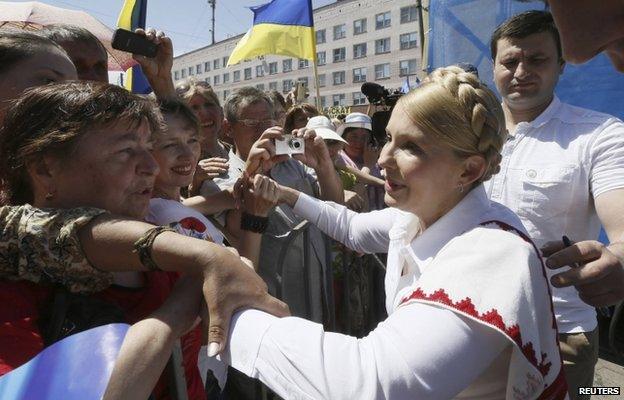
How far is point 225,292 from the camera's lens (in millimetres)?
1013

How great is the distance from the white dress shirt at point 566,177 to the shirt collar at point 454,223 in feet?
2.13

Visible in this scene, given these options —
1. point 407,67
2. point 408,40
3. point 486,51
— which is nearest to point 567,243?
point 486,51

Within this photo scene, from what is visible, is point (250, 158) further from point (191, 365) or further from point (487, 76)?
point (487, 76)

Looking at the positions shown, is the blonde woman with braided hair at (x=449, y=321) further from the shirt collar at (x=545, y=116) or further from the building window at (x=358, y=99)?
the building window at (x=358, y=99)

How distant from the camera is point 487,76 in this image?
4.36 metres

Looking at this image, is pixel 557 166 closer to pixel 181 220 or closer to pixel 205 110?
pixel 181 220

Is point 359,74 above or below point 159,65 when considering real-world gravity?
above

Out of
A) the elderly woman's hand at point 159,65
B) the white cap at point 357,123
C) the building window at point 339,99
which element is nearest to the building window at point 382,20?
the building window at point 339,99

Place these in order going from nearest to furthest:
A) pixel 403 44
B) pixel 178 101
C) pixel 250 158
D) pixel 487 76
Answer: pixel 178 101
pixel 250 158
pixel 487 76
pixel 403 44

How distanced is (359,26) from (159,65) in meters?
54.0

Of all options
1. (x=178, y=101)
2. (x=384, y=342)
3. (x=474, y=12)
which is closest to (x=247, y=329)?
(x=384, y=342)

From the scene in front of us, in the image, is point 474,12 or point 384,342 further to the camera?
point 474,12

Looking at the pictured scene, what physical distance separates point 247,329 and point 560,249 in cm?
107

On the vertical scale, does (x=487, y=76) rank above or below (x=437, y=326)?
above
